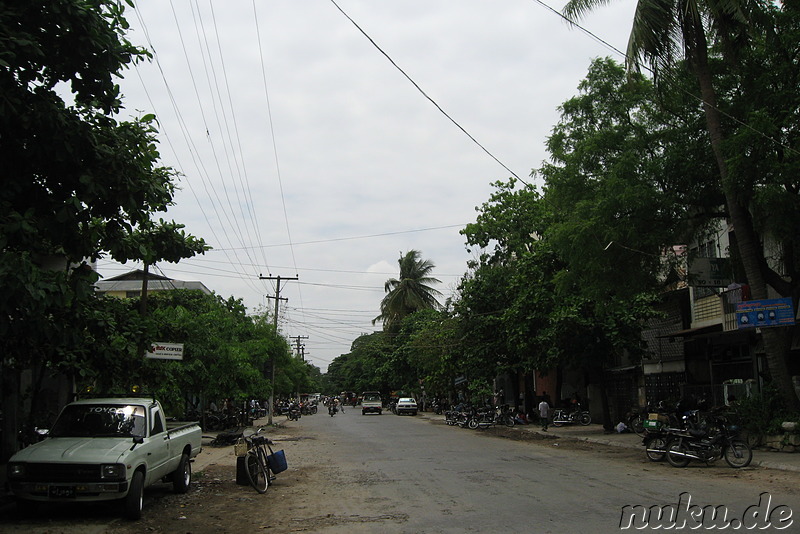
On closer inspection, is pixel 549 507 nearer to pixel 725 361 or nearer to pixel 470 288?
pixel 725 361

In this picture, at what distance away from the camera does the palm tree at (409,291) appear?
215 feet

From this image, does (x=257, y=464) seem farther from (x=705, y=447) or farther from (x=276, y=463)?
(x=705, y=447)

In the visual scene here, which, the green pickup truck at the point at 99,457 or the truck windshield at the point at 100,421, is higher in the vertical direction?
the truck windshield at the point at 100,421

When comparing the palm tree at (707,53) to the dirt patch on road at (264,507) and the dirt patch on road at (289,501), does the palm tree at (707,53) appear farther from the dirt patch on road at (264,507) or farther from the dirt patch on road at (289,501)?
the dirt patch on road at (264,507)

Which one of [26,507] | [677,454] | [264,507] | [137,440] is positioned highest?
[137,440]

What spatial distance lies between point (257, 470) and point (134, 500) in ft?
11.0

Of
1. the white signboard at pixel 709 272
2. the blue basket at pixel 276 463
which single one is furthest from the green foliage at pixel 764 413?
the blue basket at pixel 276 463

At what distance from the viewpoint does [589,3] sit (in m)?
16.8

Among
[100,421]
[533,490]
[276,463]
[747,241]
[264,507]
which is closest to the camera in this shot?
[264,507]

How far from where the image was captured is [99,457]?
9789 millimetres

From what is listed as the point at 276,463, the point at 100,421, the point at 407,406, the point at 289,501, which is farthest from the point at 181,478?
the point at 407,406

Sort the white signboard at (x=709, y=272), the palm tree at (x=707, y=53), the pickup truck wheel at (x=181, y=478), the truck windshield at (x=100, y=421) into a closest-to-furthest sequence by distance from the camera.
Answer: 1. the truck windshield at (x=100, y=421)
2. the pickup truck wheel at (x=181, y=478)
3. the palm tree at (x=707, y=53)
4. the white signboard at (x=709, y=272)

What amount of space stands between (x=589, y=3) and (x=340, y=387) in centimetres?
14283

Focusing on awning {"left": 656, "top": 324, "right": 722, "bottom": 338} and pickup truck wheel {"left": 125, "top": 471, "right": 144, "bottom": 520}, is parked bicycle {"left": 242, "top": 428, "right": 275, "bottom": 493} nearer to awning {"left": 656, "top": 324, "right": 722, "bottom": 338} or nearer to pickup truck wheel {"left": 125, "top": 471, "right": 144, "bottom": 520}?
pickup truck wheel {"left": 125, "top": 471, "right": 144, "bottom": 520}
